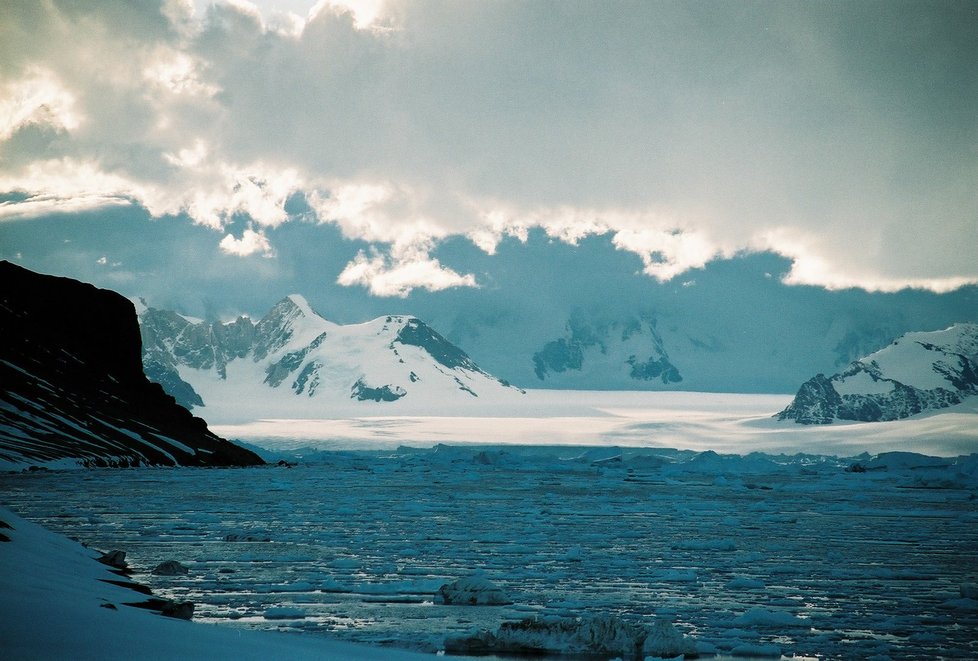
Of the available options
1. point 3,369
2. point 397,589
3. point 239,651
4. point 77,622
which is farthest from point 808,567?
point 3,369

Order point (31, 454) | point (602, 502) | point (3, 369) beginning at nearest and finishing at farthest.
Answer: point (602, 502) → point (31, 454) → point (3, 369)

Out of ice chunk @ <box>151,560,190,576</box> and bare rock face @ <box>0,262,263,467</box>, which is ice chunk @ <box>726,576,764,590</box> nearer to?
ice chunk @ <box>151,560,190,576</box>

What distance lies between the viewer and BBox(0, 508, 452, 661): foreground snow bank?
10.8 meters

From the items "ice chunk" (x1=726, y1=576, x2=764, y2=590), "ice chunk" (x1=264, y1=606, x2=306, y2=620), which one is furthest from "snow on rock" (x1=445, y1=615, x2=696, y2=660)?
"ice chunk" (x1=726, y1=576, x2=764, y2=590)

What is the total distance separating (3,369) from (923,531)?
88.2 metres

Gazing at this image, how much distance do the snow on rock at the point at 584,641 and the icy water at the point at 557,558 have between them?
24.0 inches

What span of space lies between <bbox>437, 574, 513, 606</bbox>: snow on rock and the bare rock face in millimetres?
63820

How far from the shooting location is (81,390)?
346 feet

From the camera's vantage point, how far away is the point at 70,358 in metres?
114

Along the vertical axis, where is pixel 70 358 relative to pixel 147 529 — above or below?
above

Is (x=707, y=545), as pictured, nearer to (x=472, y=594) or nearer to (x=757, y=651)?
(x=472, y=594)

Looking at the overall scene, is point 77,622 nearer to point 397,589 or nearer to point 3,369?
point 397,589

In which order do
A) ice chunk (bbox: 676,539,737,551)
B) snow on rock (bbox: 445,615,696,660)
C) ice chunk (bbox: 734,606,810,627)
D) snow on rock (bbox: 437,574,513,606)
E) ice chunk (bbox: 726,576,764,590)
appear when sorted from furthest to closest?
1. ice chunk (bbox: 676,539,737,551)
2. ice chunk (bbox: 726,576,764,590)
3. snow on rock (bbox: 437,574,513,606)
4. ice chunk (bbox: 734,606,810,627)
5. snow on rock (bbox: 445,615,696,660)

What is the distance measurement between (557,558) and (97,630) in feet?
58.5
